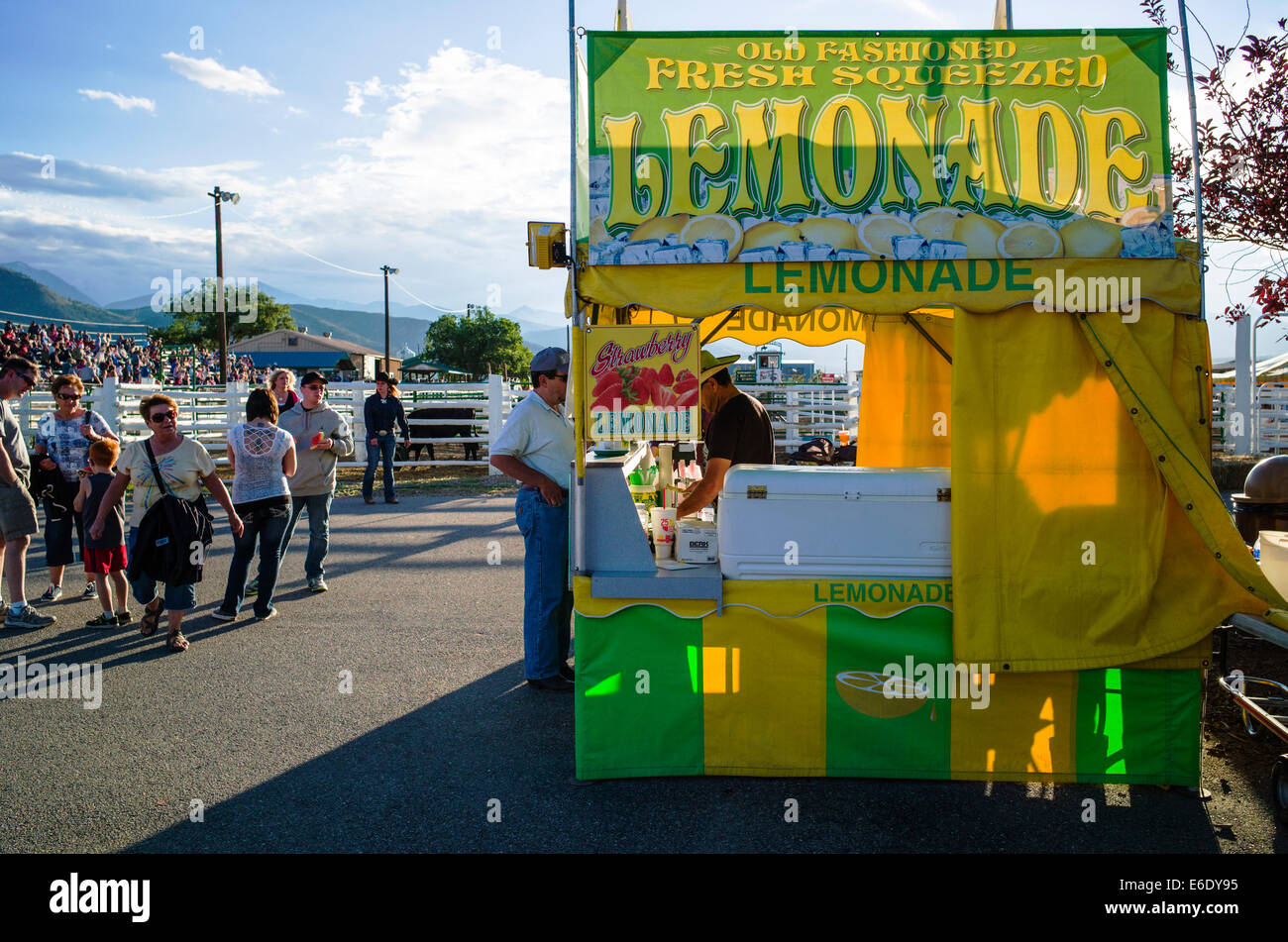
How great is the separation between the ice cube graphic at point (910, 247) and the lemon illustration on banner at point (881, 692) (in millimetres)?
1851

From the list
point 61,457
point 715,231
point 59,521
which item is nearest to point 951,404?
point 715,231

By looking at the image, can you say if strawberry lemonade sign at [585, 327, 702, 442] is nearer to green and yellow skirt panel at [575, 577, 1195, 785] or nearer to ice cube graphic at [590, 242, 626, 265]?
ice cube graphic at [590, 242, 626, 265]

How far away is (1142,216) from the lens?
3.58 metres

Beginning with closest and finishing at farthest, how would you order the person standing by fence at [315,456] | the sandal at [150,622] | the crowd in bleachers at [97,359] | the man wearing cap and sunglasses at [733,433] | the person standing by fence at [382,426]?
the man wearing cap and sunglasses at [733,433] < the sandal at [150,622] < the person standing by fence at [315,456] < the person standing by fence at [382,426] < the crowd in bleachers at [97,359]

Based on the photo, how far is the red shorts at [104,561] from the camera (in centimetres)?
611

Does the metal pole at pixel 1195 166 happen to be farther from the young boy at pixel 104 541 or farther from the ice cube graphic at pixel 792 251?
the young boy at pixel 104 541

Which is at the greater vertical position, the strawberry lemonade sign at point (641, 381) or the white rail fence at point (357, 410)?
the white rail fence at point (357, 410)

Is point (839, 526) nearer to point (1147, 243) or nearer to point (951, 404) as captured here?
point (951, 404)

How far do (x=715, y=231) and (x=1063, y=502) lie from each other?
1928mm

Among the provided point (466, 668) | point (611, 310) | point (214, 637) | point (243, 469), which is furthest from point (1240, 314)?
point (214, 637)

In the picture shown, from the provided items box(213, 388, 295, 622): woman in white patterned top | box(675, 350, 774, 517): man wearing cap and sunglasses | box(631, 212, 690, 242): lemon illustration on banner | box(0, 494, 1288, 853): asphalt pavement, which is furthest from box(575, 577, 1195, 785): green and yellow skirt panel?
box(213, 388, 295, 622): woman in white patterned top

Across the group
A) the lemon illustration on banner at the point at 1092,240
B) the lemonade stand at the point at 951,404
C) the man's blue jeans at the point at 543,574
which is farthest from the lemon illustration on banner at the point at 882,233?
the man's blue jeans at the point at 543,574

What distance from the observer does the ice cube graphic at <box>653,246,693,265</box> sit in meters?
3.58

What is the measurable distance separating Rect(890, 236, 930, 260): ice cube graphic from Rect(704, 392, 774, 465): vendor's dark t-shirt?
1.43 m
